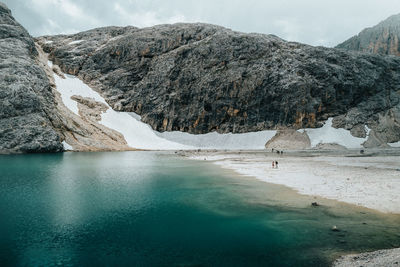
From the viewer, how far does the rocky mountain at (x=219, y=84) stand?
3288 inches

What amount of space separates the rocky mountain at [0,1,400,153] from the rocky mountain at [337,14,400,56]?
3266 centimetres

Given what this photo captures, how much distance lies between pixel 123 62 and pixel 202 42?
35.8 m

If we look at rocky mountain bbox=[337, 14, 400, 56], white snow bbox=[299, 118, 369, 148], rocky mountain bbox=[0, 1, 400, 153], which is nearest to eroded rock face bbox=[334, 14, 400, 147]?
rocky mountain bbox=[0, 1, 400, 153]

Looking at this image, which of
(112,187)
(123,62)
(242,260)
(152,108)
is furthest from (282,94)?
A: (242,260)

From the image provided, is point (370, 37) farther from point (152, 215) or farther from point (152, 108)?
point (152, 215)

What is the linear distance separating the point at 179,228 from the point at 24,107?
65.2m

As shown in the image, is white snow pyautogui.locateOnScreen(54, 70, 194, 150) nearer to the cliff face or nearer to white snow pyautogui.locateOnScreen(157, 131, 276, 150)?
white snow pyautogui.locateOnScreen(157, 131, 276, 150)

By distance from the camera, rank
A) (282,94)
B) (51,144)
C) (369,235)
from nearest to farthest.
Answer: (369,235) → (51,144) → (282,94)

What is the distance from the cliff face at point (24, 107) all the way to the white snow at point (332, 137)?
74081mm

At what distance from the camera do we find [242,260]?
995 centimetres

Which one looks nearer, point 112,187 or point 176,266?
point 176,266

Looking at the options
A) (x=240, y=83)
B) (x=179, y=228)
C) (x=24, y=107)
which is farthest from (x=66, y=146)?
(x=179, y=228)

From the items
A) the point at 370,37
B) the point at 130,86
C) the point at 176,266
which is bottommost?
the point at 176,266

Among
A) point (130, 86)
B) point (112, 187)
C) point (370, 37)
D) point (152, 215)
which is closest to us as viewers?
point (152, 215)
